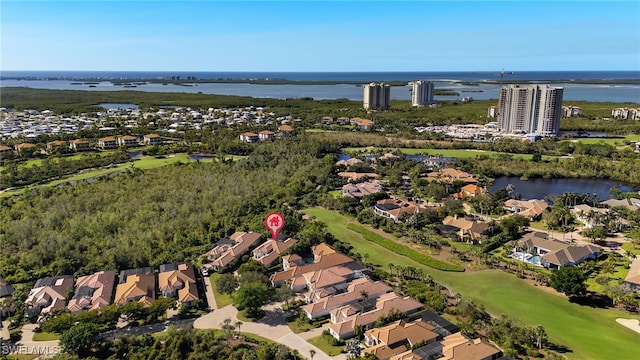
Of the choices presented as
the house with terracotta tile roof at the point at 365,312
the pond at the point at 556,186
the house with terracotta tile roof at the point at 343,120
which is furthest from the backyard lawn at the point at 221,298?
the house with terracotta tile roof at the point at 343,120

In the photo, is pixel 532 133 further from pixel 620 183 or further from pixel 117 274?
pixel 117 274

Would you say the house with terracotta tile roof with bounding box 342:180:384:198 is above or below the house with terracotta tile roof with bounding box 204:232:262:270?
above

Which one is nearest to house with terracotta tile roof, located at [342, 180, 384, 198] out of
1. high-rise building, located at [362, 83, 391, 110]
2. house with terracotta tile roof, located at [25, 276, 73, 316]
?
house with terracotta tile roof, located at [25, 276, 73, 316]

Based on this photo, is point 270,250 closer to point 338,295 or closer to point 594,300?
point 338,295

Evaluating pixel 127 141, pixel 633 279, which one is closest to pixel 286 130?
pixel 127 141

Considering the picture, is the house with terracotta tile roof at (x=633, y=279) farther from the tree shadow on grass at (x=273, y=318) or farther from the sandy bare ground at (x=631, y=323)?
→ the tree shadow on grass at (x=273, y=318)

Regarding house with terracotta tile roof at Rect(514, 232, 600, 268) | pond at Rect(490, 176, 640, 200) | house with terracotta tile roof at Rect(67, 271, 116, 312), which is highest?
pond at Rect(490, 176, 640, 200)

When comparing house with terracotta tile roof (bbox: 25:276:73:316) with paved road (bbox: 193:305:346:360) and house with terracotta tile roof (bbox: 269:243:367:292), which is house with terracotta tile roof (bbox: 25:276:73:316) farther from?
house with terracotta tile roof (bbox: 269:243:367:292)

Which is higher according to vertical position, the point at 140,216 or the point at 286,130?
the point at 286,130
